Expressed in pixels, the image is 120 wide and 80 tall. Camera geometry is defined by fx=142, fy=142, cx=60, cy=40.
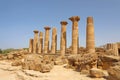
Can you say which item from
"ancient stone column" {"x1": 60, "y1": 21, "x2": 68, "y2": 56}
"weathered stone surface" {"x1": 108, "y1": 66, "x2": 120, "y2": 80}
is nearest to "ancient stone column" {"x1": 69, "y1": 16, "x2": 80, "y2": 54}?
"ancient stone column" {"x1": 60, "y1": 21, "x2": 68, "y2": 56}

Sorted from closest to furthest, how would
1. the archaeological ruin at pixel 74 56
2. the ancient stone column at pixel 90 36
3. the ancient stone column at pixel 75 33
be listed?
the archaeological ruin at pixel 74 56 < the ancient stone column at pixel 90 36 < the ancient stone column at pixel 75 33

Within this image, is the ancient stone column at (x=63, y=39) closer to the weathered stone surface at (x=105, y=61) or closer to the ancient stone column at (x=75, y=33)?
the ancient stone column at (x=75, y=33)

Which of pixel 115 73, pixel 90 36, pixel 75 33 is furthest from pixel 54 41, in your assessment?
pixel 115 73

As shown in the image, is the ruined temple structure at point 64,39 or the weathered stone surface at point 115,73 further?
the ruined temple structure at point 64,39

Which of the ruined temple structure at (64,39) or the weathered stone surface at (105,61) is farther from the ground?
the ruined temple structure at (64,39)

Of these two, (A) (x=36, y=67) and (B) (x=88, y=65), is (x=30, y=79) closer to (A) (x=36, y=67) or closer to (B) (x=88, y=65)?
(A) (x=36, y=67)

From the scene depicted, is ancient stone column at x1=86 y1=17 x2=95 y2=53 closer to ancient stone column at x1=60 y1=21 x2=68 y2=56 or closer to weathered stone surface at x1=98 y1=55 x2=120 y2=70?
ancient stone column at x1=60 y1=21 x2=68 y2=56

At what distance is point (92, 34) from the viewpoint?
2192cm

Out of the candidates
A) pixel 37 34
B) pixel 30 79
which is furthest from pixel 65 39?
pixel 30 79

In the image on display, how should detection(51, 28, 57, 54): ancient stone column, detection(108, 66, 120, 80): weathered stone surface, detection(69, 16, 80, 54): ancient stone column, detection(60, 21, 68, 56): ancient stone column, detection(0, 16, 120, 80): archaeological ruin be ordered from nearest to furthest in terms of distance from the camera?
detection(108, 66, 120, 80): weathered stone surface, detection(0, 16, 120, 80): archaeological ruin, detection(69, 16, 80, 54): ancient stone column, detection(60, 21, 68, 56): ancient stone column, detection(51, 28, 57, 54): ancient stone column

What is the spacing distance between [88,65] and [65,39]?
661 inches

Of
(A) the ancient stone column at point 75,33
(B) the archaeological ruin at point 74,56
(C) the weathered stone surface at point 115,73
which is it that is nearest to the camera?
(C) the weathered stone surface at point 115,73

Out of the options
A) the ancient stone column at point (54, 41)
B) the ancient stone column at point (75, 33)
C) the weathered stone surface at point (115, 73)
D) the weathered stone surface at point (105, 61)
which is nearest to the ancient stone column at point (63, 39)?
the ancient stone column at point (75, 33)

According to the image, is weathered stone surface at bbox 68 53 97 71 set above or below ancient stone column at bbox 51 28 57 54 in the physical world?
below
